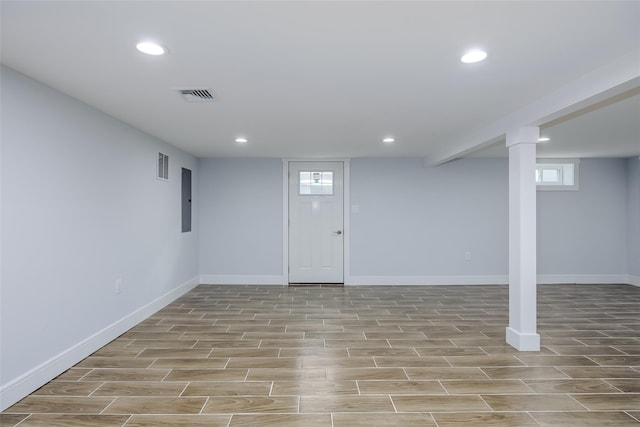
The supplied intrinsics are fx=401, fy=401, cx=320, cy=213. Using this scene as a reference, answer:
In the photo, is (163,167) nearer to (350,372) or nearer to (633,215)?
(350,372)

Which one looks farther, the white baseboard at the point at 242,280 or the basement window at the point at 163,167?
the white baseboard at the point at 242,280

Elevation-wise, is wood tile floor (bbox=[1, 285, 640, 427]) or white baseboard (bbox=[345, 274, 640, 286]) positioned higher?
white baseboard (bbox=[345, 274, 640, 286])

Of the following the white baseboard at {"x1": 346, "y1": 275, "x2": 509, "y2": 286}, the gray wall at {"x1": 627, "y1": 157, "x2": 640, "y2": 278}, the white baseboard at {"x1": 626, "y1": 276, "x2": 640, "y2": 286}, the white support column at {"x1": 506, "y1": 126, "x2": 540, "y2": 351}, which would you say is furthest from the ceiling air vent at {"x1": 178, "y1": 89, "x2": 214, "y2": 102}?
the white baseboard at {"x1": 626, "y1": 276, "x2": 640, "y2": 286}

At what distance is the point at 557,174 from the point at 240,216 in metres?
5.51

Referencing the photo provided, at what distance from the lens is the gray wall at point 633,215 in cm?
669

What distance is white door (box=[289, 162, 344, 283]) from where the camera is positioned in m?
6.85

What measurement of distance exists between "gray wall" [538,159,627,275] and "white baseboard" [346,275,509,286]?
875mm

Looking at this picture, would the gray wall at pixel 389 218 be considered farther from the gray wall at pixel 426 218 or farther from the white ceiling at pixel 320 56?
the white ceiling at pixel 320 56

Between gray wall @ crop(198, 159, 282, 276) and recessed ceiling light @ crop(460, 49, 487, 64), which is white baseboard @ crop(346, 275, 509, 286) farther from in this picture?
recessed ceiling light @ crop(460, 49, 487, 64)

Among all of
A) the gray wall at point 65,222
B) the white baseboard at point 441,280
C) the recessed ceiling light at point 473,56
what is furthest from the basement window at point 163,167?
the recessed ceiling light at point 473,56

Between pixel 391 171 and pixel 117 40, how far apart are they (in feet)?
17.1

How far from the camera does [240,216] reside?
680cm

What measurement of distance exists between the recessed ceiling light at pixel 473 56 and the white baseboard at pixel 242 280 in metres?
5.08

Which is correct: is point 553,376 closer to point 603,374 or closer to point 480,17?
point 603,374
